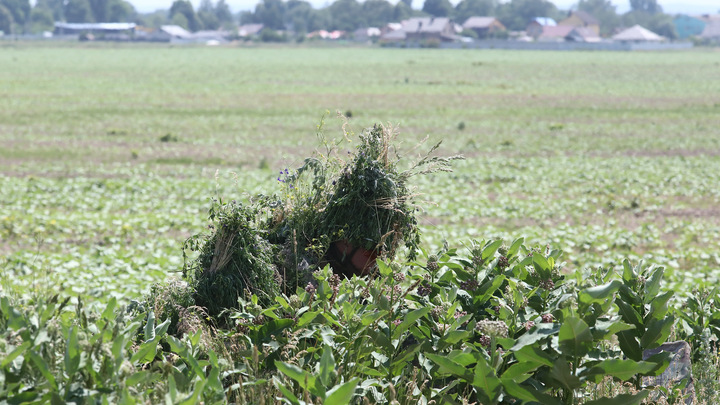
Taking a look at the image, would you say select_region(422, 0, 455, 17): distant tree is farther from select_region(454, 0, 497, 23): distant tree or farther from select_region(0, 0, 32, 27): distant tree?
select_region(0, 0, 32, 27): distant tree

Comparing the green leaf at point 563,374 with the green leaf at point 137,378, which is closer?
the green leaf at point 137,378

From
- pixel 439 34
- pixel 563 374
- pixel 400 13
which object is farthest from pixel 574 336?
pixel 400 13

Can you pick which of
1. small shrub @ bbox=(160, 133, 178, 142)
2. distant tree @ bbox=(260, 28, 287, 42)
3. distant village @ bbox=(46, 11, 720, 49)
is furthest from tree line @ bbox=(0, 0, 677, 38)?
small shrub @ bbox=(160, 133, 178, 142)

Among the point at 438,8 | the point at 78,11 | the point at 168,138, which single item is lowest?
the point at 168,138

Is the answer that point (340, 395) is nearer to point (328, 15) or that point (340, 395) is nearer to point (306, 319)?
point (306, 319)

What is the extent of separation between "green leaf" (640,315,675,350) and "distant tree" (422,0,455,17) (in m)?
192

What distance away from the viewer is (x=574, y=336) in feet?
9.64

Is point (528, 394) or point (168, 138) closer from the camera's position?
point (528, 394)

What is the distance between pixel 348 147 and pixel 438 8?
179635 mm

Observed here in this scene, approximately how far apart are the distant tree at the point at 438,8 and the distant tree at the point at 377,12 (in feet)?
33.3

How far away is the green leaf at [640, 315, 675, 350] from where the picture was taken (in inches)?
137

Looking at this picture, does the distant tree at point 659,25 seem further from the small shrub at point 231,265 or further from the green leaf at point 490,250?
the small shrub at point 231,265

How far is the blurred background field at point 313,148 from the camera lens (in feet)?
32.2

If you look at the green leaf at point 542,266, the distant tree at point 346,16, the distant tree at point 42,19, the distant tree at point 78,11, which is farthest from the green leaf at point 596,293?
the distant tree at point 78,11
